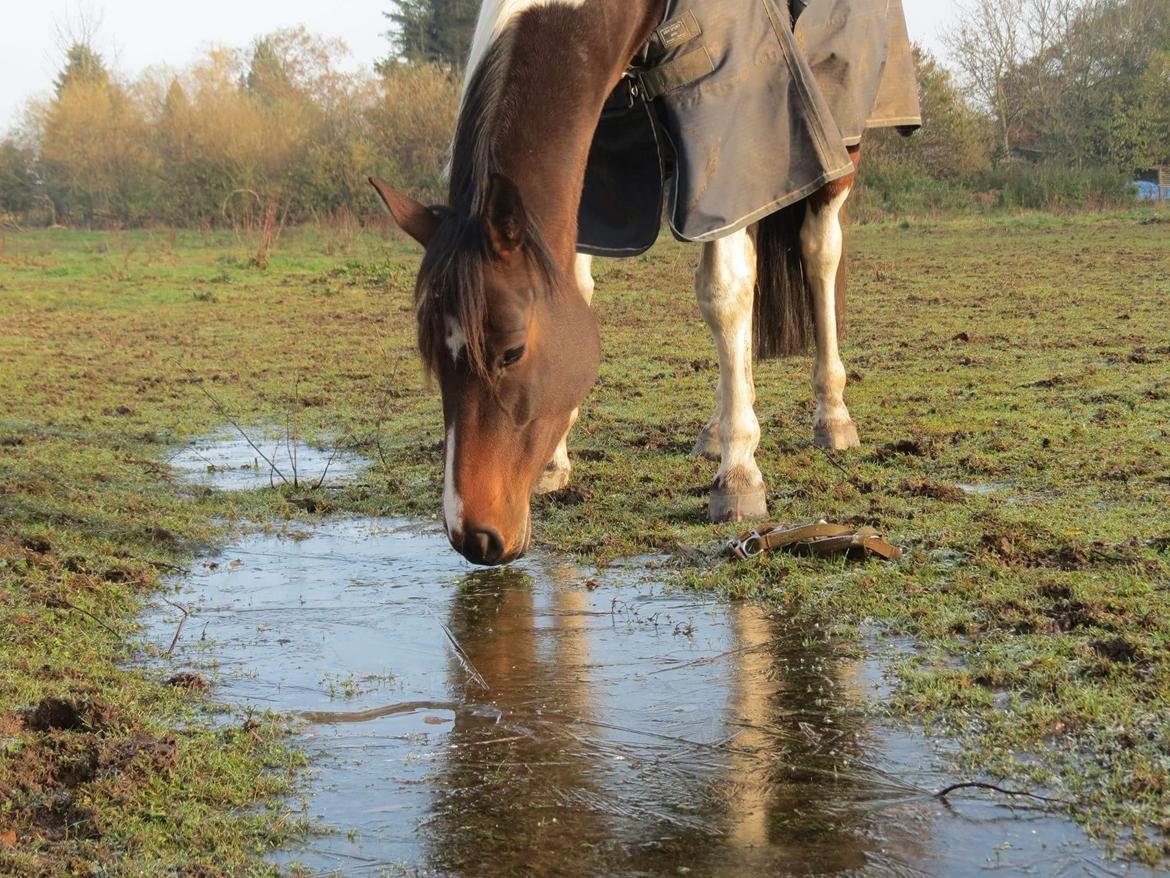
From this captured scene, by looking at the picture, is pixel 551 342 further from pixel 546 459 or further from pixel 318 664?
pixel 318 664

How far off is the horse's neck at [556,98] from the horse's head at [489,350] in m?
0.23

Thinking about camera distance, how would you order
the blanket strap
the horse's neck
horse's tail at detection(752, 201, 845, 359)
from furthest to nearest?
horse's tail at detection(752, 201, 845, 359)
the blanket strap
the horse's neck

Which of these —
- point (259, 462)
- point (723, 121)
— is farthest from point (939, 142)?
point (723, 121)

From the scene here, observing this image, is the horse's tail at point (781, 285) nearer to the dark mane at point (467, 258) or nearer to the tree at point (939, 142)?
the dark mane at point (467, 258)

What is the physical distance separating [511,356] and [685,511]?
1.53 m

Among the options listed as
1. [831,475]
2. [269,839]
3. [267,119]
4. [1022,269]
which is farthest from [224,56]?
[269,839]

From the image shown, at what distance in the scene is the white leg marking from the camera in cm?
522

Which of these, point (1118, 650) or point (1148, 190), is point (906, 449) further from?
point (1148, 190)

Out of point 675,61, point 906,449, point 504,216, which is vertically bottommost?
point 906,449

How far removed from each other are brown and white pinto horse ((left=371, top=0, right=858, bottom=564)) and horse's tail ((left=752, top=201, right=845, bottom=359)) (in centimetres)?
134

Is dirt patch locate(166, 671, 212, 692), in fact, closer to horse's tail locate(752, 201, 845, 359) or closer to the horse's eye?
the horse's eye

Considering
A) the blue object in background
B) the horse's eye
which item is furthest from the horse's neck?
the blue object in background

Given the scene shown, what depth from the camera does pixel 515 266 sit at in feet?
9.80

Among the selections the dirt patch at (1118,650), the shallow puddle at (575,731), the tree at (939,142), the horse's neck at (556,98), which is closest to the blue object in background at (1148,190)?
the tree at (939,142)
